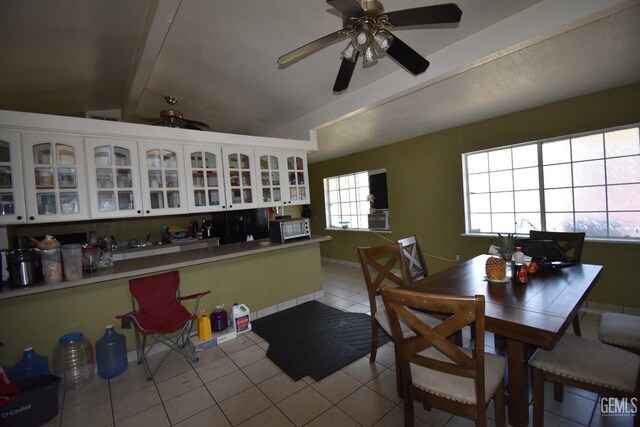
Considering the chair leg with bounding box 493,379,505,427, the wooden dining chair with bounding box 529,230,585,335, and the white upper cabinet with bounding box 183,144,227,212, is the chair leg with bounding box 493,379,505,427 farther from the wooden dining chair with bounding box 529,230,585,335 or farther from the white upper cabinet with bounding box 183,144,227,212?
the white upper cabinet with bounding box 183,144,227,212

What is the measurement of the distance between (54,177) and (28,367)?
151 cm

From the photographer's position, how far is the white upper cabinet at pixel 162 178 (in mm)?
2787

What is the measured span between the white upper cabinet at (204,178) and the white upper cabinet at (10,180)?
127 centimetres

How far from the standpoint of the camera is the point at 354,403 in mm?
1838

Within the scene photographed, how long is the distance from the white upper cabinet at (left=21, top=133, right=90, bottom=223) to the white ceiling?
828 mm

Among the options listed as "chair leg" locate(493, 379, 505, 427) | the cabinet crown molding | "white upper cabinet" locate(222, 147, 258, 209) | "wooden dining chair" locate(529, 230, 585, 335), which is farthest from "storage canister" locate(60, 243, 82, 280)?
"wooden dining chair" locate(529, 230, 585, 335)

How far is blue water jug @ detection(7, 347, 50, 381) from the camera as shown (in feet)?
6.65

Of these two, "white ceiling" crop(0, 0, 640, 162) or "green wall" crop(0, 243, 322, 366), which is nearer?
"white ceiling" crop(0, 0, 640, 162)

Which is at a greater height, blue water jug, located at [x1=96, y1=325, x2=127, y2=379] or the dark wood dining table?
the dark wood dining table

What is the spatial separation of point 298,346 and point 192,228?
3558 millimetres

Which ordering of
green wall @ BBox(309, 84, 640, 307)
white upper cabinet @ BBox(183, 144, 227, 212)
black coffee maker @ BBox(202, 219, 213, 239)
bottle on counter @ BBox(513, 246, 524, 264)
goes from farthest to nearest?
black coffee maker @ BBox(202, 219, 213, 239) < white upper cabinet @ BBox(183, 144, 227, 212) < green wall @ BBox(309, 84, 640, 307) < bottle on counter @ BBox(513, 246, 524, 264)

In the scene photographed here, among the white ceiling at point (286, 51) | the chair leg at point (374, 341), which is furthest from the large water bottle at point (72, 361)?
the white ceiling at point (286, 51)

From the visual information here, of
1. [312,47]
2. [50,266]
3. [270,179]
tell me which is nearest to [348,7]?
[312,47]

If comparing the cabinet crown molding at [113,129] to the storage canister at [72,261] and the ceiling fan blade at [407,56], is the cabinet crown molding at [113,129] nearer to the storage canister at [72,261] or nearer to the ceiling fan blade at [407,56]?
the storage canister at [72,261]
